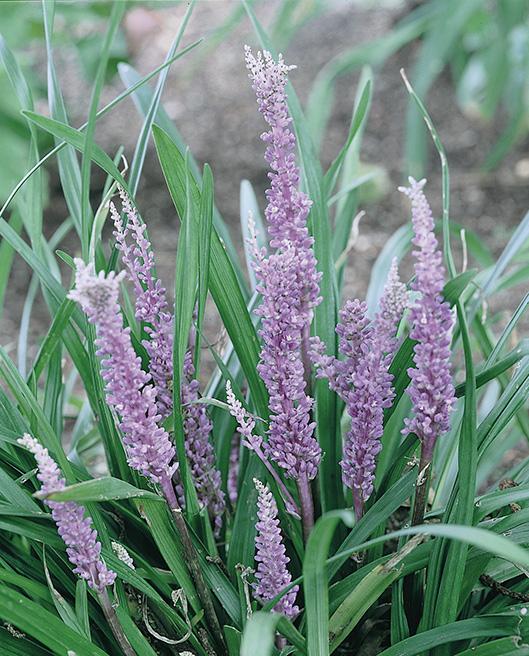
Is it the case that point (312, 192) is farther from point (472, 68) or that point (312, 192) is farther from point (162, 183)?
point (472, 68)

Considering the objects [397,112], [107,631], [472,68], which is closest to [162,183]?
[397,112]

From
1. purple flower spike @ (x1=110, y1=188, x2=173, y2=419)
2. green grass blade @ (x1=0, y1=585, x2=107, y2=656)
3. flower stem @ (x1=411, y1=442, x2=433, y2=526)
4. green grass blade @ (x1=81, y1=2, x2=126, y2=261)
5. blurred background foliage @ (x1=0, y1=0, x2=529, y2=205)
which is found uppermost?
blurred background foliage @ (x1=0, y1=0, x2=529, y2=205)

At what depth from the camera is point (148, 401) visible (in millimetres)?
602

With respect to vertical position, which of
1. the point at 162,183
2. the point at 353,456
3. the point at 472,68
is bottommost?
the point at 353,456

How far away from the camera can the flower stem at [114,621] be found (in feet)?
2.20

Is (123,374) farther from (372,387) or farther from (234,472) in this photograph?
(234,472)

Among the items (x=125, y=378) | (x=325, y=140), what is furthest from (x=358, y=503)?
(x=325, y=140)

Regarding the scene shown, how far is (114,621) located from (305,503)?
18 centimetres

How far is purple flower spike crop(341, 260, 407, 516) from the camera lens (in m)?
0.67

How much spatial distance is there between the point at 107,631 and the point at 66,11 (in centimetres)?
172

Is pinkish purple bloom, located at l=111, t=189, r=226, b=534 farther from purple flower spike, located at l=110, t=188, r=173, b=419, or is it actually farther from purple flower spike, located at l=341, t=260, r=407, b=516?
purple flower spike, located at l=341, t=260, r=407, b=516

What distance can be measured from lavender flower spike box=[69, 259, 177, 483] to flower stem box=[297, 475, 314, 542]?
0.40 ft

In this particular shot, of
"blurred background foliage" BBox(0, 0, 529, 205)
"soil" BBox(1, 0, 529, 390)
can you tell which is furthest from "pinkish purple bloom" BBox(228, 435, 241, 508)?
"soil" BBox(1, 0, 529, 390)

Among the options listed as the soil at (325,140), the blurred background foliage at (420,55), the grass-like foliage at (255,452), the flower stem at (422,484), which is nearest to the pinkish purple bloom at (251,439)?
the grass-like foliage at (255,452)
